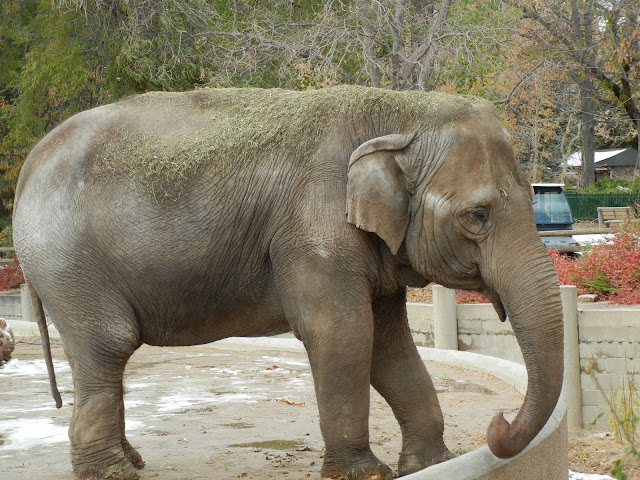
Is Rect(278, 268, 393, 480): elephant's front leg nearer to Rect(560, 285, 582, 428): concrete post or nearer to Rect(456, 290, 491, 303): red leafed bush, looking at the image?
Rect(560, 285, 582, 428): concrete post

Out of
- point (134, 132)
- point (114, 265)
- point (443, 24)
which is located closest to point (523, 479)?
point (114, 265)

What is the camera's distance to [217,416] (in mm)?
8719

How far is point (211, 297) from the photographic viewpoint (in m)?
5.91

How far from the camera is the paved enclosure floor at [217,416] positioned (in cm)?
670

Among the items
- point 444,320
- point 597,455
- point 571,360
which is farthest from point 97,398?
point 444,320

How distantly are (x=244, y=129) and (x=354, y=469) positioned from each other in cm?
215

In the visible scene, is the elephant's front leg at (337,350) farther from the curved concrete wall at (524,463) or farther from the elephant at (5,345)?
the elephant at (5,345)

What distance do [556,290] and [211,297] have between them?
2087 mm

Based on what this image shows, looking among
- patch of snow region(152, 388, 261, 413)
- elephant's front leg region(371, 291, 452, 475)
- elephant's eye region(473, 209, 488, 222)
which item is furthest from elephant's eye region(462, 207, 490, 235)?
A: patch of snow region(152, 388, 261, 413)

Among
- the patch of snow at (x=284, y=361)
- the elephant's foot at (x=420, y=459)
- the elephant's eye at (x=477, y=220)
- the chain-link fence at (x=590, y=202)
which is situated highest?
the chain-link fence at (x=590, y=202)

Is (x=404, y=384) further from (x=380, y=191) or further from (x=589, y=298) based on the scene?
(x=589, y=298)

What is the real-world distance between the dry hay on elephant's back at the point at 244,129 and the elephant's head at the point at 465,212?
0.72ft

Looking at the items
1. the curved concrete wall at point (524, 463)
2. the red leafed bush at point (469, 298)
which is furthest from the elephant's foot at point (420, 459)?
the red leafed bush at point (469, 298)

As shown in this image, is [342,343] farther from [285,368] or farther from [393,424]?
[285,368]
